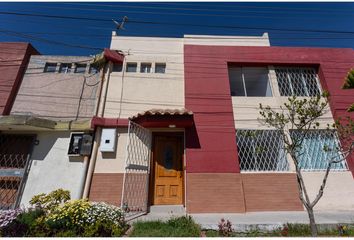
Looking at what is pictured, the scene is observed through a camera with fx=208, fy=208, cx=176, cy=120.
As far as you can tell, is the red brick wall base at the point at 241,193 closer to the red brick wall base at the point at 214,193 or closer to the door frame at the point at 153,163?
the red brick wall base at the point at 214,193

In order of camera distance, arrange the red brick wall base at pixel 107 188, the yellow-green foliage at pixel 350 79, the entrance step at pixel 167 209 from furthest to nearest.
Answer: the red brick wall base at pixel 107 188, the entrance step at pixel 167 209, the yellow-green foliage at pixel 350 79

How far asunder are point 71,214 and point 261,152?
5.42 m

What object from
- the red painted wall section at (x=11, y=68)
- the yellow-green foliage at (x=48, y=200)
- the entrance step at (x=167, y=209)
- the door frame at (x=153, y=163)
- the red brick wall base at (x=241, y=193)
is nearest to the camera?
the yellow-green foliage at (x=48, y=200)

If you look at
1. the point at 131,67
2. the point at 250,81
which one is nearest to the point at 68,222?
the point at 131,67

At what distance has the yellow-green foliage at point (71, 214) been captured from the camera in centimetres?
409

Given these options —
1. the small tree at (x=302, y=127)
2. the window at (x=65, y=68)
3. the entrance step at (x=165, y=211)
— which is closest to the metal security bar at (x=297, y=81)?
the small tree at (x=302, y=127)

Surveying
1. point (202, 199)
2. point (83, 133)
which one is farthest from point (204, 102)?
point (83, 133)

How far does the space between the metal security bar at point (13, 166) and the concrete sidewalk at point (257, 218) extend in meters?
4.10

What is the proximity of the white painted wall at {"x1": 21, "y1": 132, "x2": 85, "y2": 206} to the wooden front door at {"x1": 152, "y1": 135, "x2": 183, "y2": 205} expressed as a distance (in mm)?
2307

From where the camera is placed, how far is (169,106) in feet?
24.4

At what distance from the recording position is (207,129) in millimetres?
6848

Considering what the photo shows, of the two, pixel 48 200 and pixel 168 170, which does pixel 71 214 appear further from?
pixel 168 170

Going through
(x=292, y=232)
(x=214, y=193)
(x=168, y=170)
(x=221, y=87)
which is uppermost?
(x=221, y=87)

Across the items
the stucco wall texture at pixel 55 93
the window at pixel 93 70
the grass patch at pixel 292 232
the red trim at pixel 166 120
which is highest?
the window at pixel 93 70
